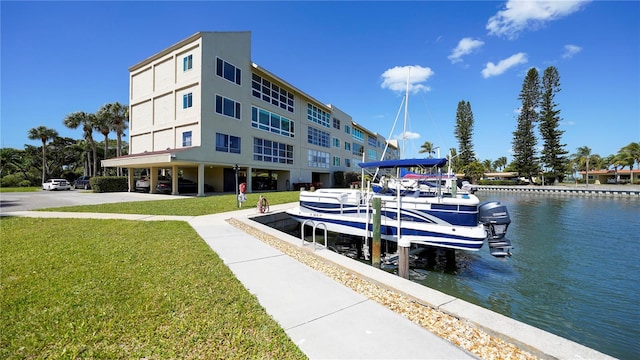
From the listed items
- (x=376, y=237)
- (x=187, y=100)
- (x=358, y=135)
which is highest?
(x=358, y=135)

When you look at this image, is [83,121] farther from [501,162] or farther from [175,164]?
[501,162]

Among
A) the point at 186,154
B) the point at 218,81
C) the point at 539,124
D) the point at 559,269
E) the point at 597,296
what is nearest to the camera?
the point at 597,296

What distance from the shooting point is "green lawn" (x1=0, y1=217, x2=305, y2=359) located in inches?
111

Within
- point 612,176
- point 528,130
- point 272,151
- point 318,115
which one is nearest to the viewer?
point 272,151

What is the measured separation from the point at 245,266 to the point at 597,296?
8.55 meters

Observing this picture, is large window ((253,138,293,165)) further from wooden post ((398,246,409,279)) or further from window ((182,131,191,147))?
wooden post ((398,246,409,279))

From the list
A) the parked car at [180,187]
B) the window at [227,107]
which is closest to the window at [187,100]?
the window at [227,107]

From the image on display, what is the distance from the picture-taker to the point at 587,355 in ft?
8.80

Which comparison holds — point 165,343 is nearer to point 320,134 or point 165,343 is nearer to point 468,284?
point 468,284

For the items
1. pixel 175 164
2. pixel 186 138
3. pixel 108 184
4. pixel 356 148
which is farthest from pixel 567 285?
pixel 356 148

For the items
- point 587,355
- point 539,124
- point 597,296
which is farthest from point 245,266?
point 539,124

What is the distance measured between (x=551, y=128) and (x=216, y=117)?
58.2m

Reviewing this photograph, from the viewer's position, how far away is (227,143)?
74.2ft

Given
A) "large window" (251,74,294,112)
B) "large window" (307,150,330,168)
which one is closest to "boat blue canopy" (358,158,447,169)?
"large window" (251,74,294,112)
